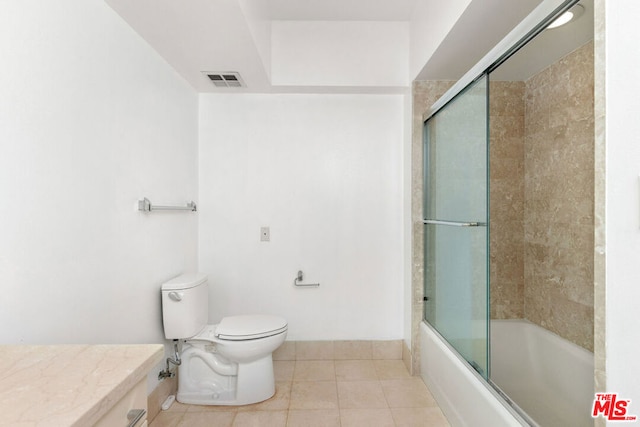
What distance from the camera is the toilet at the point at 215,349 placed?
2096 millimetres

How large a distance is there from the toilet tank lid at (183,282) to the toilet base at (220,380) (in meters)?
0.43

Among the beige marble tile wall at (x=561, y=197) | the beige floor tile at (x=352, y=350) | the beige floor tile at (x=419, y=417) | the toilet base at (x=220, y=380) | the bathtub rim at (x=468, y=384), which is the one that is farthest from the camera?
the beige floor tile at (x=352, y=350)

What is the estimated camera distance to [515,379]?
6.40ft

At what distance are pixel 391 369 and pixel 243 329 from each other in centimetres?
118

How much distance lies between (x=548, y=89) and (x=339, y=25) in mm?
1530

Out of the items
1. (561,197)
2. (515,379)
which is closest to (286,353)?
(515,379)

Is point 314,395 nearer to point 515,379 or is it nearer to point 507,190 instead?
point 515,379

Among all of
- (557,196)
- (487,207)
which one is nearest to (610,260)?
(487,207)

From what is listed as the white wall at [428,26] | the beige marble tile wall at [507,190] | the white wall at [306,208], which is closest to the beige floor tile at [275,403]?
the white wall at [306,208]

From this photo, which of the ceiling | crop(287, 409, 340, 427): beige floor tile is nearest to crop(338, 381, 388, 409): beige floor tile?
crop(287, 409, 340, 427): beige floor tile

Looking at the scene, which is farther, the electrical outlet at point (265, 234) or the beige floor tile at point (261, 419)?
the electrical outlet at point (265, 234)

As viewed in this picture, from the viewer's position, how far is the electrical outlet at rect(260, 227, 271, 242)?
2.78m

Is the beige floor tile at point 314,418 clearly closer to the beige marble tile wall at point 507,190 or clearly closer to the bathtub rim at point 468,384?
the bathtub rim at point 468,384

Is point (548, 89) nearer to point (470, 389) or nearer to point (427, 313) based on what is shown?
point (427, 313)
